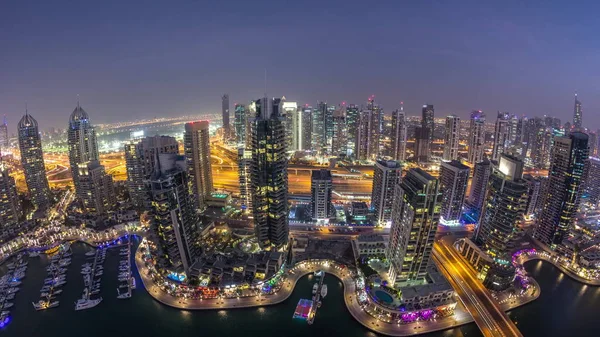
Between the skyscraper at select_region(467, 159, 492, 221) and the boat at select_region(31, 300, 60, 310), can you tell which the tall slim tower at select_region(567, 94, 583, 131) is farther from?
the boat at select_region(31, 300, 60, 310)

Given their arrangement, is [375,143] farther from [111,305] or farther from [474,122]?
[111,305]

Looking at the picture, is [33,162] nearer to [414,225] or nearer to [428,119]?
[414,225]

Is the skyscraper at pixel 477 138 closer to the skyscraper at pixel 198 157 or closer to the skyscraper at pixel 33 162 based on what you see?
the skyscraper at pixel 198 157

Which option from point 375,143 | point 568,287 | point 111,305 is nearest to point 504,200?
point 568,287

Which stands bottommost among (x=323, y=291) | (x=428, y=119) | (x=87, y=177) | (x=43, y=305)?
(x=43, y=305)

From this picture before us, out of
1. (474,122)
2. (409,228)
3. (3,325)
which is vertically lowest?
(3,325)

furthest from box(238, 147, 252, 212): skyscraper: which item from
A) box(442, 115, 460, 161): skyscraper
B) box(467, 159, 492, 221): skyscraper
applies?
box(442, 115, 460, 161): skyscraper

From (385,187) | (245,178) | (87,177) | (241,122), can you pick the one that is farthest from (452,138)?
(87,177)
